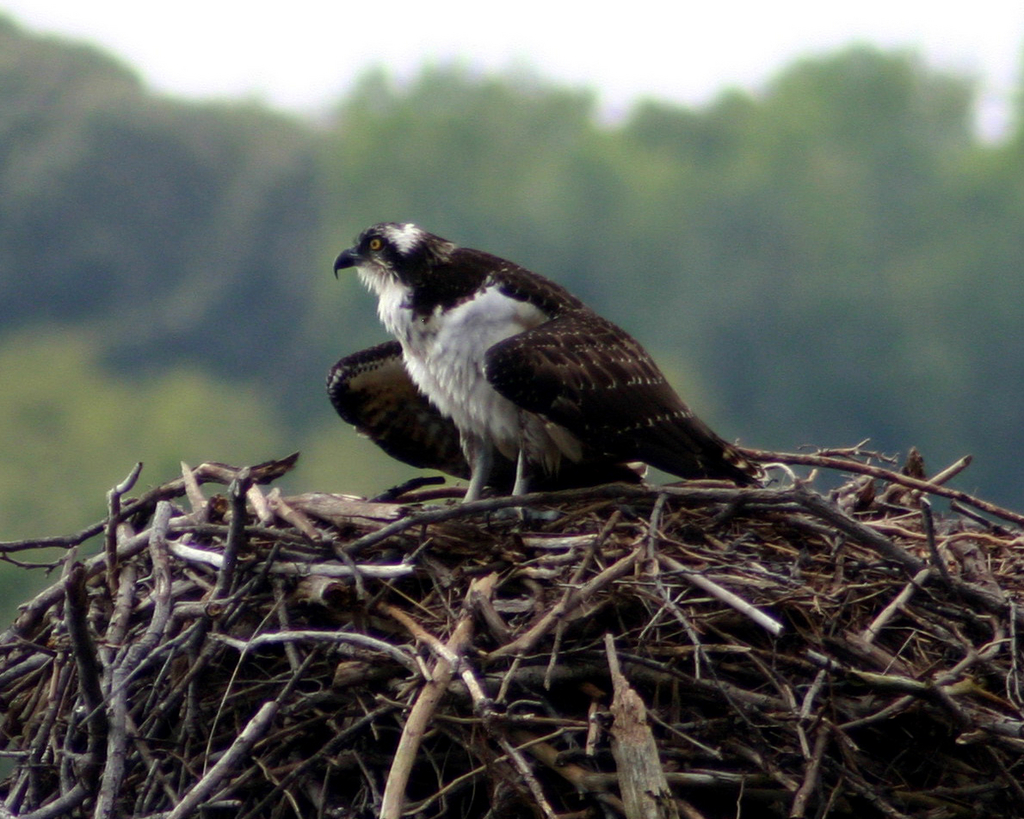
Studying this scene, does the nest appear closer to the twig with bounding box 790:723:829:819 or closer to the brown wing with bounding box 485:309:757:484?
the twig with bounding box 790:723:829:819

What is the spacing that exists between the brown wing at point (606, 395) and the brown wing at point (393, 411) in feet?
2.35

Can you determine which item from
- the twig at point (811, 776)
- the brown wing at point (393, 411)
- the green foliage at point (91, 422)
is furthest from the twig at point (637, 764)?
the green foliage at point (91, 422)

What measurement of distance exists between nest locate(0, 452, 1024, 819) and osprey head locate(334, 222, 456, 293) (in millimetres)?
1212

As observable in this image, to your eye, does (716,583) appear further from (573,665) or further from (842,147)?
(842,147)

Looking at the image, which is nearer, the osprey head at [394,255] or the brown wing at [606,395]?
the brown wing at [606,395]

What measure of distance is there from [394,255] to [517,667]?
2.24 meters

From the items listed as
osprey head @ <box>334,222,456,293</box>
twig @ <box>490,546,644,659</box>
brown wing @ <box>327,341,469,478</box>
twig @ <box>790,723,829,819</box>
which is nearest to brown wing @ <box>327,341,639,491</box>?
brown wing @ <box>327,341,469,478</box>

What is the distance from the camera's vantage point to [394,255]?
6.65 metres

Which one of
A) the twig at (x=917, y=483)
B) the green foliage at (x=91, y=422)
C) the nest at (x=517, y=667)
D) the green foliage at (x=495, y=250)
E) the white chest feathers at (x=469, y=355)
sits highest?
the green foliage at (x=495, y=250)

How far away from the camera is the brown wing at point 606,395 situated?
20.0ft

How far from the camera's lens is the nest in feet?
15.5

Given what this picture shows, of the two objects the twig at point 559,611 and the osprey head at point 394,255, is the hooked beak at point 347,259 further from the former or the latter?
the twig at point 559,611

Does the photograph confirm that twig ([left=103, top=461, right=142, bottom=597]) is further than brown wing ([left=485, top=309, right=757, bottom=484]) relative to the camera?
No

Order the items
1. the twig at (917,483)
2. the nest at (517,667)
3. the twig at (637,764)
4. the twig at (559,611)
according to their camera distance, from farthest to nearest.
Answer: the twig at (917,483) → the twig at (559,611) → the nest at (517,667) → the twig at (637,764)
